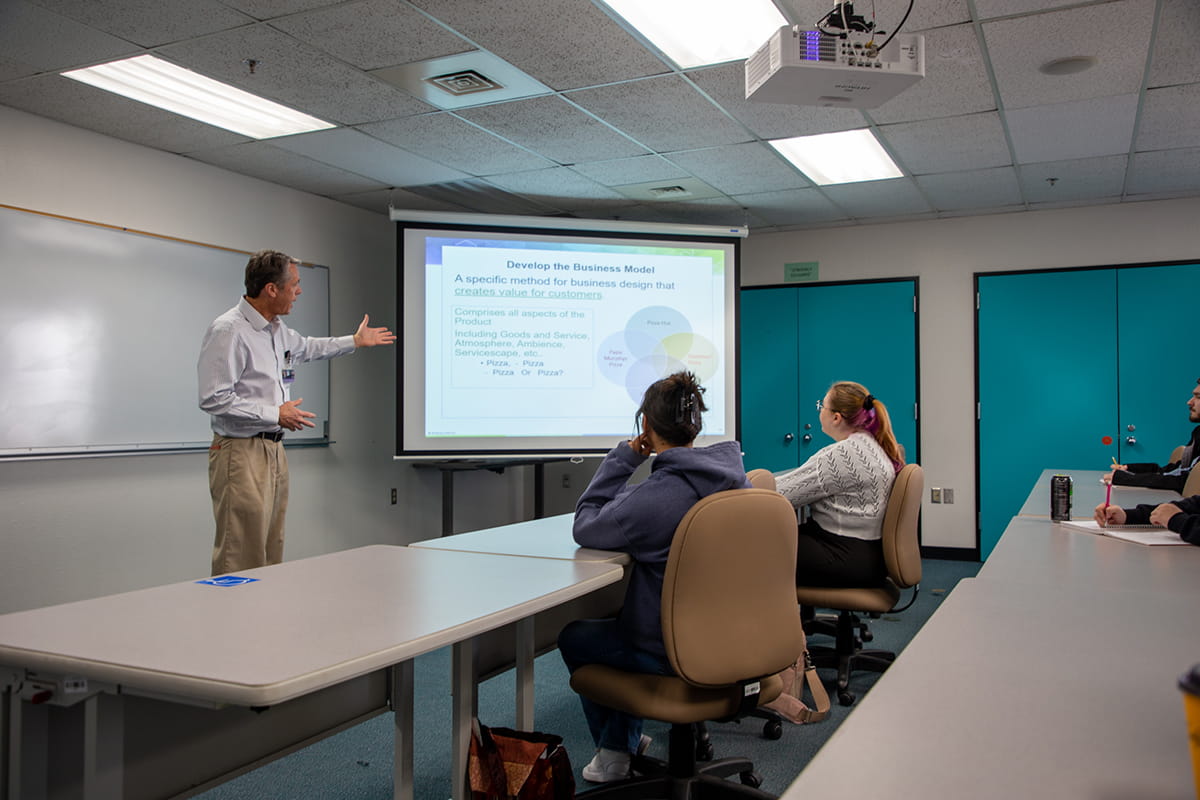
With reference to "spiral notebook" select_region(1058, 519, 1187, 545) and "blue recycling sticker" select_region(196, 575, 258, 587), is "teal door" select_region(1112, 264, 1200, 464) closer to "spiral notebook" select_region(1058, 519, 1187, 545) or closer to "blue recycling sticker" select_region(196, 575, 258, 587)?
"spiral notebook" select_region(1058, 519, 1187, 545)

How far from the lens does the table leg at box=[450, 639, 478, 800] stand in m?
1.70

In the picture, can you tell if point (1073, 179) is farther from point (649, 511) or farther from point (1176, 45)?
point (649, 511)

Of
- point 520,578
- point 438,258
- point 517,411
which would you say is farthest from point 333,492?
point 520,578

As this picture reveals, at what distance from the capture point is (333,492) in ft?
17.3

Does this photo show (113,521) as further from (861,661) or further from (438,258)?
(861,661)

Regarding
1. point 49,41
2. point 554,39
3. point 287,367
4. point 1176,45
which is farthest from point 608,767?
point 1176,45

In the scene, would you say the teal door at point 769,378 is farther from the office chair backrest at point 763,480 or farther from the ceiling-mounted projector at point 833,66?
the ceiling-mounted projector at point 833,66

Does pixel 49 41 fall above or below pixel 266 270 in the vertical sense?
above

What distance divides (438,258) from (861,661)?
3205 millimetres

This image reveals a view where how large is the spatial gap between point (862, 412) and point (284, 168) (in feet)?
11.2

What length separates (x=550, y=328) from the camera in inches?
201

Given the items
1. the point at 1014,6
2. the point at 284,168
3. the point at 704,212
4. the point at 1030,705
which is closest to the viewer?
the point at 1030,705

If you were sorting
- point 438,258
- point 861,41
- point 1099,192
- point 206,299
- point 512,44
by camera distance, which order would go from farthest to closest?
point 1099,192
point 438,258
point 206,299
point 512,44
point 861,41

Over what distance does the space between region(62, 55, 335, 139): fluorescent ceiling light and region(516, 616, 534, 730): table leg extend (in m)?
2.70
